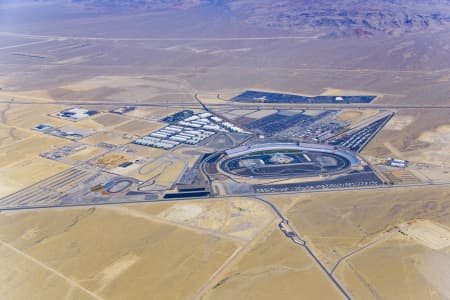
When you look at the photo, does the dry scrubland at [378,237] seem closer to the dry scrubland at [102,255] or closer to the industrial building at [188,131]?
the dry scrubland at [102,255]

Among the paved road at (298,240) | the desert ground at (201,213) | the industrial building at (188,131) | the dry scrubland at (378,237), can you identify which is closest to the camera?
the paved road at (298,240)

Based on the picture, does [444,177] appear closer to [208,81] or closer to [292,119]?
[292,119]

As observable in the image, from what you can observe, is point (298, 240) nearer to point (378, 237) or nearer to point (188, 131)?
point (378, 237)

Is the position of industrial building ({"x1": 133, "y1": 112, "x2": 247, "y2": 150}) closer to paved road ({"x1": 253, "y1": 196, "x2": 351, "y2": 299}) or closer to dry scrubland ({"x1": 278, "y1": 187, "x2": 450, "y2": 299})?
paved road ({"x1": 253, "y1": 196, "x2": 351, "y2": 299})

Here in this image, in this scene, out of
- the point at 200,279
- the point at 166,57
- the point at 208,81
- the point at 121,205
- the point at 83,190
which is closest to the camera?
the point at 200,279

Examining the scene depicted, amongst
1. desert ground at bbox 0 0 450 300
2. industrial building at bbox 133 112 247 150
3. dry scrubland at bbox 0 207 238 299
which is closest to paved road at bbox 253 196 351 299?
desert ground at bbox 0 0 450 300

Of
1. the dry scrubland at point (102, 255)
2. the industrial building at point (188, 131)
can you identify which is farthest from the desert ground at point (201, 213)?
the industrial building at point (188, 131)

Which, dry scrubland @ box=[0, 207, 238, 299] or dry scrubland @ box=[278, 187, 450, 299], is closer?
dry scrubland @ box=[278, 187, 450, 299]

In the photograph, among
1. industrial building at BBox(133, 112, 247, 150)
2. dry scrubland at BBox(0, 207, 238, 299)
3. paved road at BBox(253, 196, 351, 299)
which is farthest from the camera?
industrial building at BBox(133, 112, 247, 150)

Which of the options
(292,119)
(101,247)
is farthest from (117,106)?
(101,247)

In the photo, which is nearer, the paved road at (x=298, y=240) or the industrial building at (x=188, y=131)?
the paved road at (x=298, y=240)

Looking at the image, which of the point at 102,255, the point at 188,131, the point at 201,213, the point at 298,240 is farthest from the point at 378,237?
the point at 188,131
